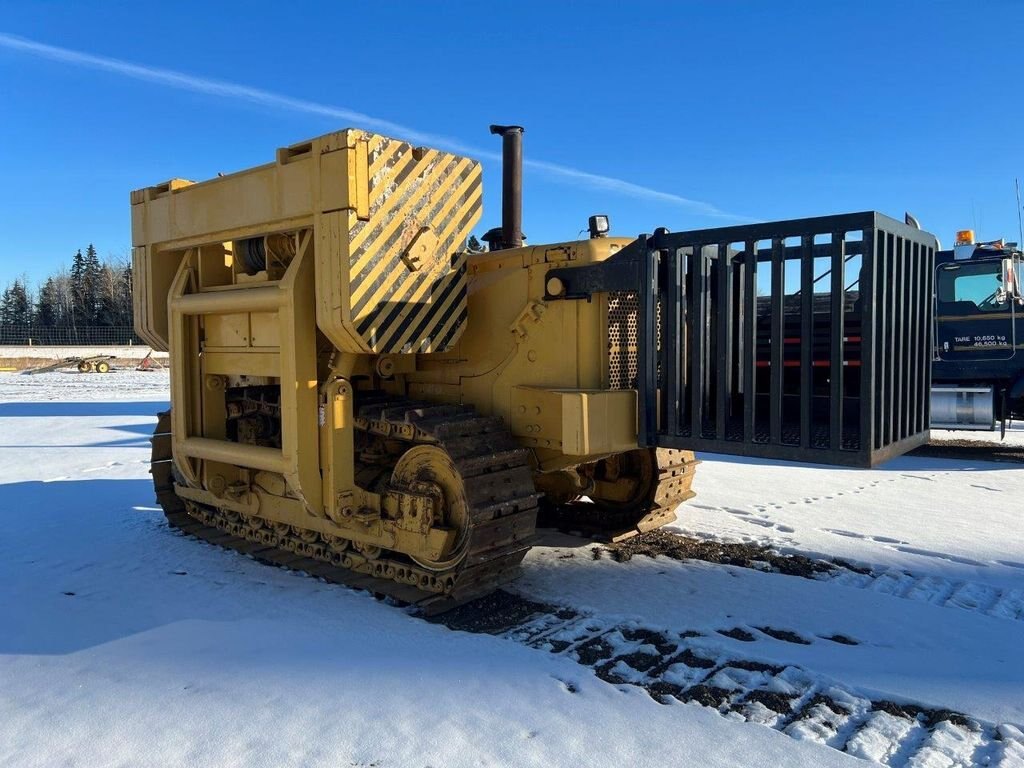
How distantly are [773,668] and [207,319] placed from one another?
16.6ft

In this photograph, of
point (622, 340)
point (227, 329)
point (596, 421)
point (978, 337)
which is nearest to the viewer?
point (596, 421)

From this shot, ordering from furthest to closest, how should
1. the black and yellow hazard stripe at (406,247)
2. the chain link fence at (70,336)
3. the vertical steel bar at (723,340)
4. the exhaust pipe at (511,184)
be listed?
the chain link fence at (70,336)
the exhaust pipe at (511,184)
the black and yellow hazard stripe at (406,247)
the vertical steel bar at (723,340)

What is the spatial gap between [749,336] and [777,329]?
182mm

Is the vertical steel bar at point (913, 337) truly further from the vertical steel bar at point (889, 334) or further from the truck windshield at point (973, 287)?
the truck windshield at point (973, 287)

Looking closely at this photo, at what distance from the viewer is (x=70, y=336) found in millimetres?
59812

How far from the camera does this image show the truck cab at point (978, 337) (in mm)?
11461

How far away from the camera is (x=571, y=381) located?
512 centimetres

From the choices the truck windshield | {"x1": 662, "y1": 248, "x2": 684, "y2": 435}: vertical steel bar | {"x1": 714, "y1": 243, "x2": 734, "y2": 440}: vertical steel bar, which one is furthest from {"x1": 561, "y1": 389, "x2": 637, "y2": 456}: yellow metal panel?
the truck windshield

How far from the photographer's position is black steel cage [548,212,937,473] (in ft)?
13.3

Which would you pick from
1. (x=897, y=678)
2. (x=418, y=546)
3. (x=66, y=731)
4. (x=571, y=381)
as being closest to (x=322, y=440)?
(x=418, y=546)

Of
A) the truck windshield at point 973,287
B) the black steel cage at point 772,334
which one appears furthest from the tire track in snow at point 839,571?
the truck windshield at point 973,287

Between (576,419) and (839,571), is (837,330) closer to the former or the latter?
(576,419)

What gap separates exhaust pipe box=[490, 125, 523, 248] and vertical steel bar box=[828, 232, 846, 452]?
9.12 ft

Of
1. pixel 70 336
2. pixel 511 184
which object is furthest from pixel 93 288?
pixel 511 184
